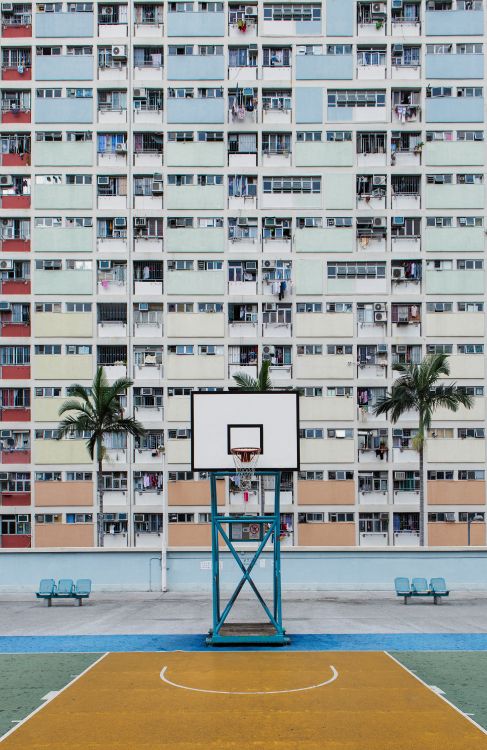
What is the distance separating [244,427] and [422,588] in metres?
10.4

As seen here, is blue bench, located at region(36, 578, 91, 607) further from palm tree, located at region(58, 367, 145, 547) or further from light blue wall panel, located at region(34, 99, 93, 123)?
light blue wall panel, located at region(34, 99, 93, 123)

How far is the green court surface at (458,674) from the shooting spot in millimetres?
14887

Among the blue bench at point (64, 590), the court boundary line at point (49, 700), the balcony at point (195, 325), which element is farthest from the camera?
the balcony at point (195, 325)

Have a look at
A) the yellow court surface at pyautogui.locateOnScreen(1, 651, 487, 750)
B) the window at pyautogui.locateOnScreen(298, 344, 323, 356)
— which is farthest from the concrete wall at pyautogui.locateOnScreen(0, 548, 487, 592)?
the window at pyautogui.locateOnScreen(298, 344, 323, 356)

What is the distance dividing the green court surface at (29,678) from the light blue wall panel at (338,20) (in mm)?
36931

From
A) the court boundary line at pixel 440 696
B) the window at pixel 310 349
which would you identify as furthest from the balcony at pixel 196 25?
the court boundary line at pixel 440 696

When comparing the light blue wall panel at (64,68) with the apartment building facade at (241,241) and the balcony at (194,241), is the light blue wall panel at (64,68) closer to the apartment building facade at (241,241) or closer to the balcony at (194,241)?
the apartment building facade at (241,241)

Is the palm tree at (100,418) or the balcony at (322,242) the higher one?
the balcony at (322,242)

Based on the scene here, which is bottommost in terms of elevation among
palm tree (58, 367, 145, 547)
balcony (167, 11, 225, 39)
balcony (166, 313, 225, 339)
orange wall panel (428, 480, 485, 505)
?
orange wall panel (428, 480, 485, 505)

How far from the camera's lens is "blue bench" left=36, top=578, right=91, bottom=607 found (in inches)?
1057

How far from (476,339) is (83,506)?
23352 millimetres

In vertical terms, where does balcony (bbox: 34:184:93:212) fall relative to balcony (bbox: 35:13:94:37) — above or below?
below

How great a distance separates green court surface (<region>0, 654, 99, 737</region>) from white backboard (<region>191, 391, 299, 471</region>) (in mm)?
6025

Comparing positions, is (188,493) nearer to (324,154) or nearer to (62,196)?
(62,196)
